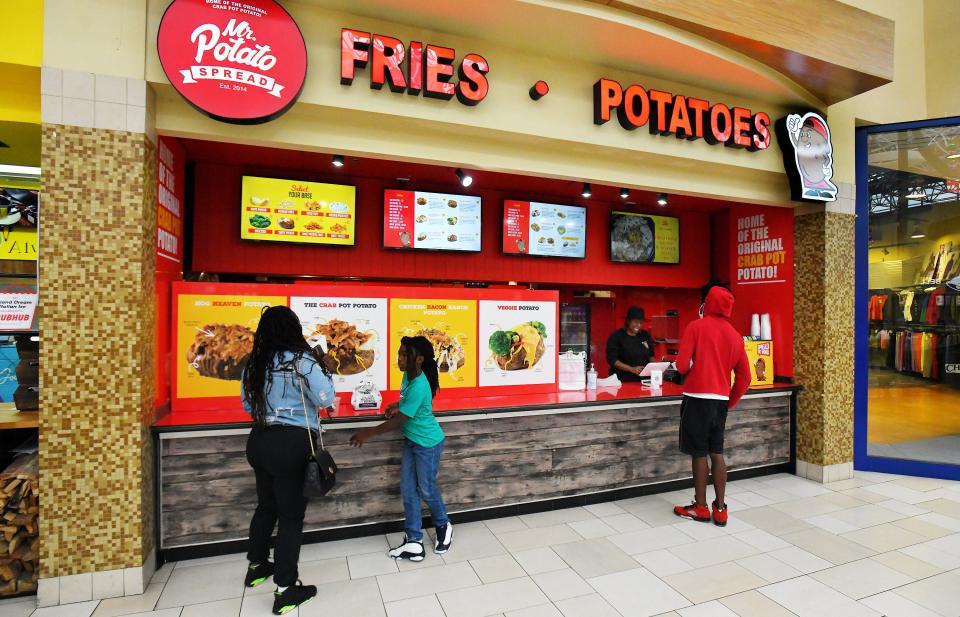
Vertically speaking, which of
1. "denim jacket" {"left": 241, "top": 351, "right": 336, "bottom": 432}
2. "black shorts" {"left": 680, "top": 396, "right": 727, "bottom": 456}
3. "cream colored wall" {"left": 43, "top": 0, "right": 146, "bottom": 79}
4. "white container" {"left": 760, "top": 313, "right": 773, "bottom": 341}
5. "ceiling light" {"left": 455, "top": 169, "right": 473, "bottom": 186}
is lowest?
"black shorts" {"left": 680, "top": 396, "right": 727, "bottom": 456}

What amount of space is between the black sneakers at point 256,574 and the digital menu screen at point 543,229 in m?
4.13

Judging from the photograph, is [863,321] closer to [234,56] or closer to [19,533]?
[234,56]

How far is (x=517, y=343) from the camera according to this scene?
4516 millimetres

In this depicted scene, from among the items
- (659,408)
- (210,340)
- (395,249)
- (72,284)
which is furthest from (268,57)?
(659,408)

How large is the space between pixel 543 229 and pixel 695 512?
358 centimetres

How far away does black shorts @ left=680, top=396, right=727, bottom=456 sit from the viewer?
397cm

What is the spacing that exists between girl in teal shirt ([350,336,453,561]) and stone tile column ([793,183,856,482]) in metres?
4.15

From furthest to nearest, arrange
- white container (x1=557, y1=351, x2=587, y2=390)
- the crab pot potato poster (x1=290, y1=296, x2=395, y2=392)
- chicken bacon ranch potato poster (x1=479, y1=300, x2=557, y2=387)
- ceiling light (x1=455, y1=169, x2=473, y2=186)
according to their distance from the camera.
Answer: ceiling light (x1=455, y1=169, x2=473, y2=186) < white container (x1=557, y1=351, x2=587, y2=390) < chicken bacon ranch potato poster (x1=479, y1=300, x2=557, y2=387) < the crab pot potato poster (x1=290, y1=296, x2=395, y2=392)

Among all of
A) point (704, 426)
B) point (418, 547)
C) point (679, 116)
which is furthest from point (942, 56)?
point (418, 547)

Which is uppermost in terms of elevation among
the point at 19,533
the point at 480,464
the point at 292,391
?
the point at 292,391

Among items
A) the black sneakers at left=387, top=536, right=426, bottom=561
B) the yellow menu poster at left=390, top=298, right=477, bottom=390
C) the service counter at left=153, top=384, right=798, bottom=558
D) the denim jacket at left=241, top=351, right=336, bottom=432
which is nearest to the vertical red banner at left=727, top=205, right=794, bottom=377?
the service counter at left=153, top=384, right=798, bottom=558

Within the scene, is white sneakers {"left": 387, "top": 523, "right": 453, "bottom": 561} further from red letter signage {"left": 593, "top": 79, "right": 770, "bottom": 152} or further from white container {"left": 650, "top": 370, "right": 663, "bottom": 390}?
red letter signage {"left": 593, "top": 79, "right": 770, "bottom": 152}

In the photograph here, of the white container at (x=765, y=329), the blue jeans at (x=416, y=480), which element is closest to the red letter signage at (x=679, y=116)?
the white container at (x=765, y=329)

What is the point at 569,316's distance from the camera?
23.1ft
